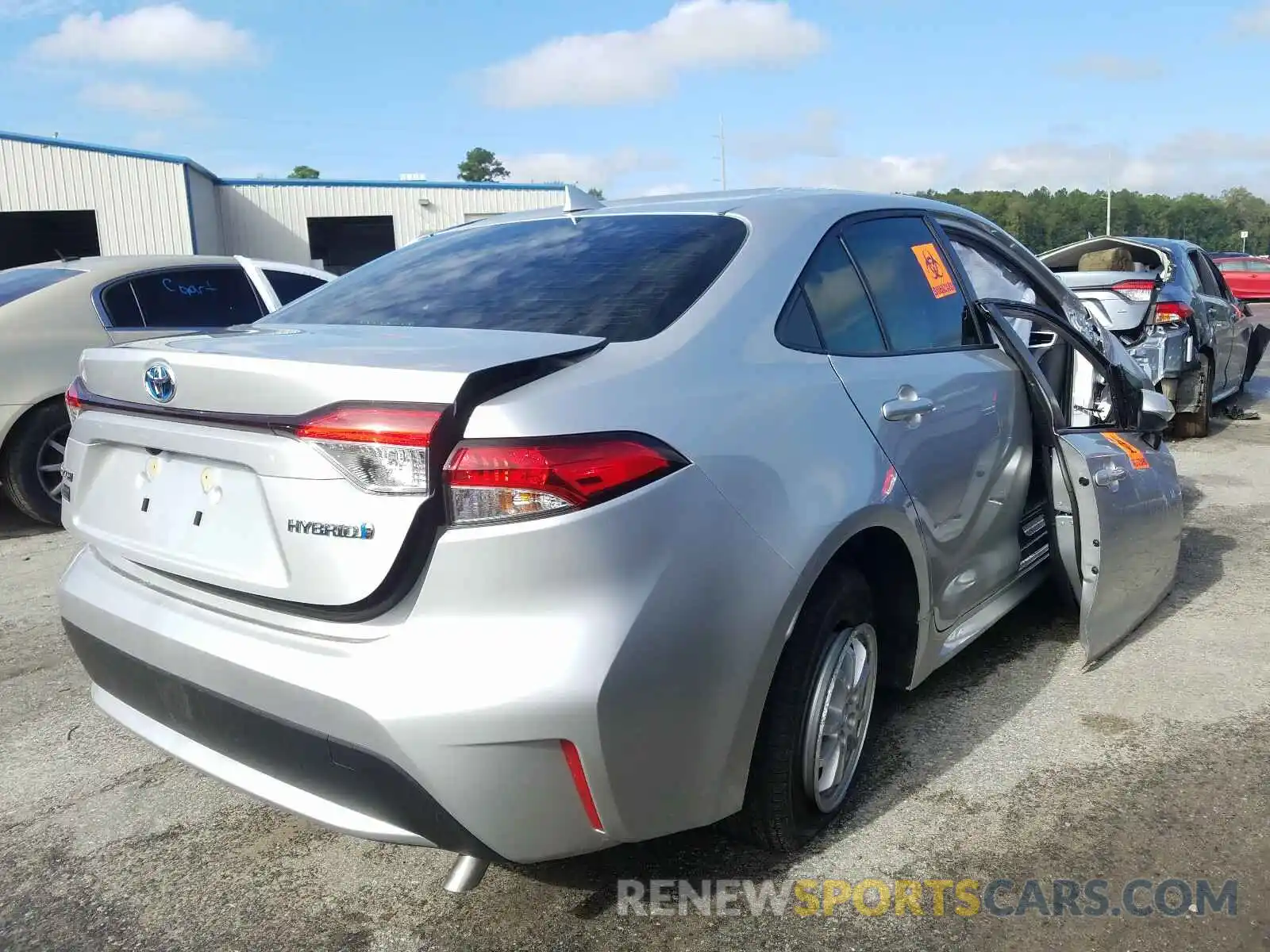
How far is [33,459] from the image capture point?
5.70 metres

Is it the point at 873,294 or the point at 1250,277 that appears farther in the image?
the point at 1250,277

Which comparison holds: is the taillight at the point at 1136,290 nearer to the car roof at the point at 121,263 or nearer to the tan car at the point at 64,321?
the tan car at the point at 64,321

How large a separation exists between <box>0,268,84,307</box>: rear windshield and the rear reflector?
211 inches

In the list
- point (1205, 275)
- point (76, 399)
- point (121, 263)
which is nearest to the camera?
point (76, 399)

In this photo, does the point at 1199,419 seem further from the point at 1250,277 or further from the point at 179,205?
the point at 1250,277

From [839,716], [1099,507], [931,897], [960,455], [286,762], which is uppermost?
[960,455]

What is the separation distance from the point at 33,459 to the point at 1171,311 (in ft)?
25.3

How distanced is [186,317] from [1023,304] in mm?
5121

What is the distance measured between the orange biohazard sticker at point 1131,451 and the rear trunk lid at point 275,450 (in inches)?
92.3

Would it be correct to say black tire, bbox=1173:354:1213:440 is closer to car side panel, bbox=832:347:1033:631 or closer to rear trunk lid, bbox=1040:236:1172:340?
rear trunk lid, bbox=1040:236:1172:340

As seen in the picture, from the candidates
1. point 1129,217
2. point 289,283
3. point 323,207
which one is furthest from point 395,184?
point 1129,217

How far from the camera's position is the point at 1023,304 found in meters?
3.49

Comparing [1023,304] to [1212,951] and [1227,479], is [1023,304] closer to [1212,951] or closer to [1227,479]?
[1212,951]

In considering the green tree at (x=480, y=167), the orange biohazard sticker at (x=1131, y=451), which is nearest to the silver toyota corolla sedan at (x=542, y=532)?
the orange biohazard sticker at (x=1131, y=451)
